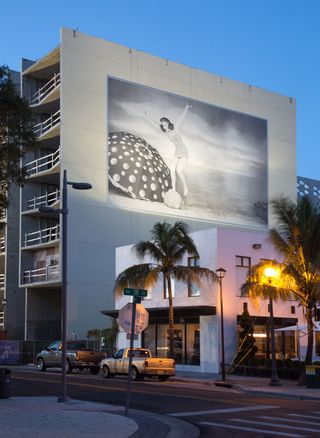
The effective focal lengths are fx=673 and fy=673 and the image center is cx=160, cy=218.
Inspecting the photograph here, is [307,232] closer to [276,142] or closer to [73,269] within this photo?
[73,269]

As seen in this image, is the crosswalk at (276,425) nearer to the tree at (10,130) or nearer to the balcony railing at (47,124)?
the tree at (10,130)

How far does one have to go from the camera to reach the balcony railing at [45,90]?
54578mm

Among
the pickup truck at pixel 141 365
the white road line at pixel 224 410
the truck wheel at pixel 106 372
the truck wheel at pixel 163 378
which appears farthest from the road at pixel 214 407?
the truck wheel at pixel 106 372

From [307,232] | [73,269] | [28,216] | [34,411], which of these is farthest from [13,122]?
[28,216]

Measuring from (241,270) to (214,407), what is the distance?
19.7 meters

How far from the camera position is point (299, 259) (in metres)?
29.1

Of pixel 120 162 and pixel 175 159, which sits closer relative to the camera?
pixel 120 162

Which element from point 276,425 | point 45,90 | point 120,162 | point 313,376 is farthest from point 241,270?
point 45,90

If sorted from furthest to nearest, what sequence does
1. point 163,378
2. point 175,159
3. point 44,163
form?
point 175,159, point 44,163, point 163,378

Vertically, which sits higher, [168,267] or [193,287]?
[168,267]

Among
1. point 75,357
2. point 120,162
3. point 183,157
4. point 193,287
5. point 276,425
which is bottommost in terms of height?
point 75,357

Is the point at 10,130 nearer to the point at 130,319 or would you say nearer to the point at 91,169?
the point at 130,319

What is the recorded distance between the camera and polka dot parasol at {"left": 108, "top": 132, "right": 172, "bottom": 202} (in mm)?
53469

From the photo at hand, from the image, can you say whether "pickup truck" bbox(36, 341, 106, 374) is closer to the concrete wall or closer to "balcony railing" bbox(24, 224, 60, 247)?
the concrete wall
